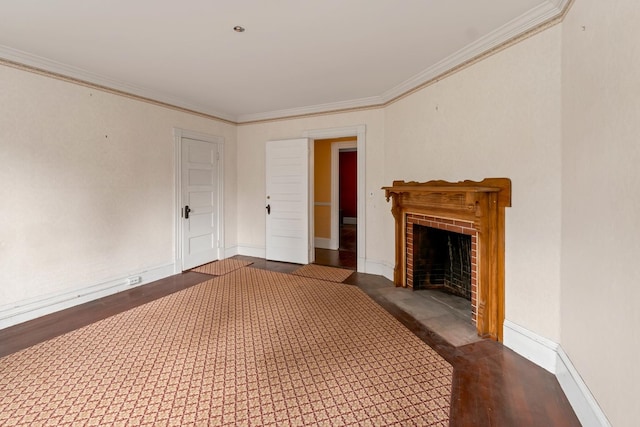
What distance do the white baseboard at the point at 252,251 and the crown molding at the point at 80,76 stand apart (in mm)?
2528

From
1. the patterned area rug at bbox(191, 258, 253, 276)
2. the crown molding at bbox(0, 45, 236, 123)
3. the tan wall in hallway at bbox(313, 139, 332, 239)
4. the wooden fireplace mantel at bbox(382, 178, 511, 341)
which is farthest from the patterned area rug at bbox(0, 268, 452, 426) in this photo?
the tan wall in hallway at bbox(313, 139, 332, 239)

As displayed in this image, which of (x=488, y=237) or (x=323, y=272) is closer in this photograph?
(x=488, y=237)

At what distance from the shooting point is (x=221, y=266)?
4.92 m

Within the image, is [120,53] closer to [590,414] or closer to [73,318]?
[73,318]

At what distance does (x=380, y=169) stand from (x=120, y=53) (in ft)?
10.8

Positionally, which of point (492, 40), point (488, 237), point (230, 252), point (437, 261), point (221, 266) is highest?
point (492, 40)

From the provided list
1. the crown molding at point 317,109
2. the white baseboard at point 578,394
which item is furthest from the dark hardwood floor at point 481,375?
the crown molding at point 317,109

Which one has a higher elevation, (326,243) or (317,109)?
(317,109)

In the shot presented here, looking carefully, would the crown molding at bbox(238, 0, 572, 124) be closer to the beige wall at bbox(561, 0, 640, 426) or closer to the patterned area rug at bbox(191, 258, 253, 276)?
the beige wall at bbox(561, 0, 640, 426)

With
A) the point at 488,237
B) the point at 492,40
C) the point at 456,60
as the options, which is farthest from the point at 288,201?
the point at 492,40

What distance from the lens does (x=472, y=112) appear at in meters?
2.81

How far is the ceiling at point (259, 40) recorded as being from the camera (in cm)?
217

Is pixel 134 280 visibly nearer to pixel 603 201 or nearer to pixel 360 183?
pixel 360 183

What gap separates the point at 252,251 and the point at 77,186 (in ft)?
9.44
